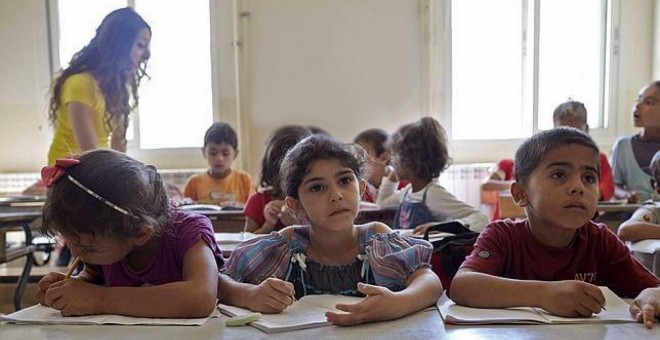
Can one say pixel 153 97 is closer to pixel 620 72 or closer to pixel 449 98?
pixel 449 98

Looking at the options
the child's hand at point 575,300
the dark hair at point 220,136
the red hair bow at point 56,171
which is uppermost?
the red hair bow at point 56,171

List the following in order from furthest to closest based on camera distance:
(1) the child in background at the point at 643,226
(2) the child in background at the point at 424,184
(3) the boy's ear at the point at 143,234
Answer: (2) the child in background at the point at 424,184 < (1) the child in background at the point at 643,226 < (3) the boy's ear at the point at 143,234

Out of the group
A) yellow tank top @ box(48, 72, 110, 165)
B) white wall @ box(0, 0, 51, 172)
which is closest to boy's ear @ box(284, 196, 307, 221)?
yellow tank top @ box(48, 72, 110, 165)

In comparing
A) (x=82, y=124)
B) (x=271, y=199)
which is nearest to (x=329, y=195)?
(x=271, y=199)

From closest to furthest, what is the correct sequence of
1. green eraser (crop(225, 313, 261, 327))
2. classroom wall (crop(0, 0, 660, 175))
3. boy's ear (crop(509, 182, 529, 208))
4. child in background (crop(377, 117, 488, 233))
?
green eraser (crop(225, 313, 261, 327)) < boy's ear (crop(509, 182, 529, 208)) < child in background (crop(377, 117, 488, 233)) < classroom wall (crop(0, 0, 660, 175))

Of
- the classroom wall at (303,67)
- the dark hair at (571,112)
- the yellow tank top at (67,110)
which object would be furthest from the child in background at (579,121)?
the yellow tank top at (67,110)

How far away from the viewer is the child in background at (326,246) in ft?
4.41

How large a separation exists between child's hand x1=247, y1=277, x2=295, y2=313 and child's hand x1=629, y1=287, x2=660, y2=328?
0.66 metres

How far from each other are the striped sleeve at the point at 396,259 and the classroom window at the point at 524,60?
376 centimetres

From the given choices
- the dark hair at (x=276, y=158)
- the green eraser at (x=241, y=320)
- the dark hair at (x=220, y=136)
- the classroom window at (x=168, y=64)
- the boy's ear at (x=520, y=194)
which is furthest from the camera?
the classroom window at (x=168, y=64)

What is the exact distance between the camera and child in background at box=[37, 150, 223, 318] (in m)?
1.15

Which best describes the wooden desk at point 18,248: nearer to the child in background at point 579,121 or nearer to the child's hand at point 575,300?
the child's hand at point 575,300

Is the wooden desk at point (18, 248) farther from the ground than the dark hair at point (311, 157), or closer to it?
closer to it

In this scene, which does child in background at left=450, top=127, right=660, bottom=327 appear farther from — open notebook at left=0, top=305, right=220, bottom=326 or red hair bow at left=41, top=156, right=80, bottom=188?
red hair bow at left=41, top=156, right=80, bottom=188
